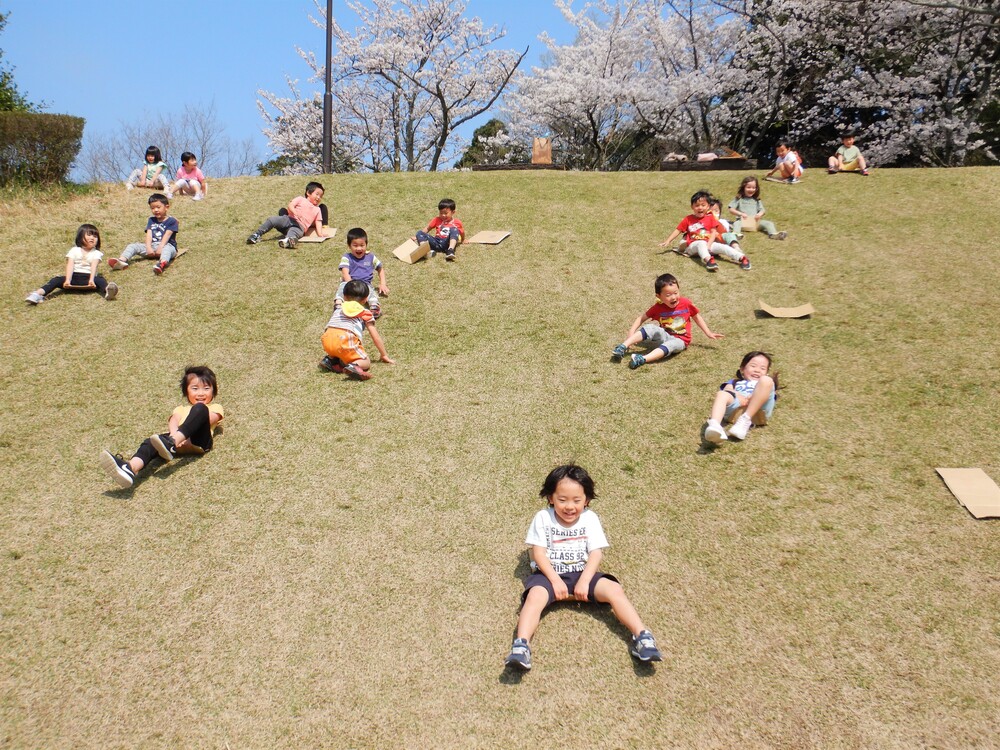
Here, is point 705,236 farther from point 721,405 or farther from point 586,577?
point 586,577

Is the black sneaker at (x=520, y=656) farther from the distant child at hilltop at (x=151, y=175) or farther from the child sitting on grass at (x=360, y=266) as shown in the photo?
the distant child at hilltop at (x=151, y=175)

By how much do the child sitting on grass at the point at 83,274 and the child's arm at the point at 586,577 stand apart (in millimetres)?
8525

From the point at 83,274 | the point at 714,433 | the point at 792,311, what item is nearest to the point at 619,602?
the point at 714,433

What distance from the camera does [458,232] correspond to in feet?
36.9

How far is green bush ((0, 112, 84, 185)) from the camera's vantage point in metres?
13.7

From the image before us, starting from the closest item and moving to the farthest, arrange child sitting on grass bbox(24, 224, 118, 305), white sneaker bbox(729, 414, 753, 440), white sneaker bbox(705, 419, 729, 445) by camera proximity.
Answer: white sneaker bbox(705, 419, 729, 445) < white sneaker bbox(729, 414, 753, 440) < child sitting on grass bbox(24, 224, 118, 305)

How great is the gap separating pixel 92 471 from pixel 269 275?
202 inches

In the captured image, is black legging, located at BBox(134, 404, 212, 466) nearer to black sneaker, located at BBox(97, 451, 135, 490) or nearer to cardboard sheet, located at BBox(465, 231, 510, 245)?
black sneaker, located at BBox(97, 451, 135, 490)

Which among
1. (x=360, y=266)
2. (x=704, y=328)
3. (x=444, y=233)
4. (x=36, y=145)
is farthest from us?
(x=36, y=145)

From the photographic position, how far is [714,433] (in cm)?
589

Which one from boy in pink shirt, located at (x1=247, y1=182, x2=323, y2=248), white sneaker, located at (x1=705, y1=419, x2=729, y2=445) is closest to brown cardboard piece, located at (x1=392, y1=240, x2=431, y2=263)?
boy in pink shirt, located at (x1=247, y1=182, x2=323, y2=248)

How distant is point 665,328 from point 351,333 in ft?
12.3

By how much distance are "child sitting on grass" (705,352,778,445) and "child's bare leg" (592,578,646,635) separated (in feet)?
7.24

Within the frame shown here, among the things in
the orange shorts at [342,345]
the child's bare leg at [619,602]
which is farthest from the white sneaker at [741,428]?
the orange shorts at [342,345]
